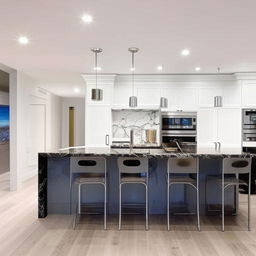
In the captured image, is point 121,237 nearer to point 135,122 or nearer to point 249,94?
point 135,122

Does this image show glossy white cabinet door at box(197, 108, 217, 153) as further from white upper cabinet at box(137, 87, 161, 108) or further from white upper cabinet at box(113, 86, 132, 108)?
white upper cabinet at box(113, 86, 132, 108)

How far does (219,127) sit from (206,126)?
28cm

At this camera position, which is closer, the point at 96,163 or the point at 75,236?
the point at 75,236

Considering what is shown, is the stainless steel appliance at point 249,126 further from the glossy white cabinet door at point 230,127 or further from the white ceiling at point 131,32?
the white ceiling at point 131,32

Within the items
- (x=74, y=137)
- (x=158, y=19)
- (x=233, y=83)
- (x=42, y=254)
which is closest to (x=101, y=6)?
(x=158, y=19)

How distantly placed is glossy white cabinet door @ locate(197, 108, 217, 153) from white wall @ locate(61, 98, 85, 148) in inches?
231

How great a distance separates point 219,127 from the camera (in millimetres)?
6090

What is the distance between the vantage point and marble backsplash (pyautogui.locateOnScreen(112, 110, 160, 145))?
21.5 ft

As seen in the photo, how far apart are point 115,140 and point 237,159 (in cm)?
332

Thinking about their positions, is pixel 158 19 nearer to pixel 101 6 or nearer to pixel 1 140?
pixel 101 6

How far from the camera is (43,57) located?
15.7ft

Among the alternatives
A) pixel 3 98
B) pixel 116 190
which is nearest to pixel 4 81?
pixel 3 98

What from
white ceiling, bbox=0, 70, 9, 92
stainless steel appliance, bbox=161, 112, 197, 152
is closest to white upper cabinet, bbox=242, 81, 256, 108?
stainless steel appliance, bbox=161, 112, 197, 152

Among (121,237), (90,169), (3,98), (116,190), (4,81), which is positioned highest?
(4,81)
